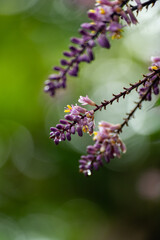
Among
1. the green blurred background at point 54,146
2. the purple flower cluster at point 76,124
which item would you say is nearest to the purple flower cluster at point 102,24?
the purple flower cluster at point 76,124

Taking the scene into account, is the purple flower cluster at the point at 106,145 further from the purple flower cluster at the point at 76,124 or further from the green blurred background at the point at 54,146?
the green blurred background at the point at 54,146

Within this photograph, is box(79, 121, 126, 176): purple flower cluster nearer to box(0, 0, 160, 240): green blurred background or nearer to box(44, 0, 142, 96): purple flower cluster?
box(44, 0, 142, 96): purple flower cluster

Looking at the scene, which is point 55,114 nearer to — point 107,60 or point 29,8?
point 107,60

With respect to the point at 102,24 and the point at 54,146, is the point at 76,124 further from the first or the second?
the point at 54,146

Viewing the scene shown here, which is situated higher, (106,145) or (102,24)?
(102,24)

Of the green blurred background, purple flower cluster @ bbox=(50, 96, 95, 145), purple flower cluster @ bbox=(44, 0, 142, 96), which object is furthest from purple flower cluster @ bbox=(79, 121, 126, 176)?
the green blurred background

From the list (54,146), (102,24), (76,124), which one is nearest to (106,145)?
(76,124)

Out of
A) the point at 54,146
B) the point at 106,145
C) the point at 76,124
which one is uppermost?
the point at 54,146

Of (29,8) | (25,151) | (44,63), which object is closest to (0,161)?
(25,151)

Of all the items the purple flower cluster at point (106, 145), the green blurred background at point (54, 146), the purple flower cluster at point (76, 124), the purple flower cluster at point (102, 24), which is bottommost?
the purple flower cluster at point (106, 145)
